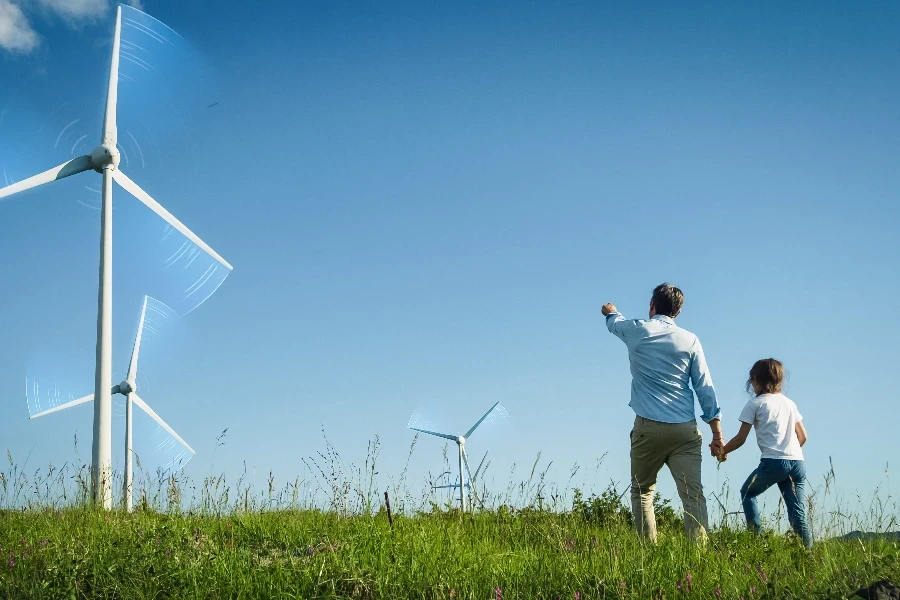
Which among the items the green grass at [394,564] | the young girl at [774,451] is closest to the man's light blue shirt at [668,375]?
the young girl at [774,451]

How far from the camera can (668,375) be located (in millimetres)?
7180

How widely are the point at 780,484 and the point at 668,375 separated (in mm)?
1857

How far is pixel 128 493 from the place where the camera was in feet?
30.7

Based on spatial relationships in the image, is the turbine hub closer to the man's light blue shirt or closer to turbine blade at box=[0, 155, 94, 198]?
turbine blade at box=[0, 155, 94, 198]

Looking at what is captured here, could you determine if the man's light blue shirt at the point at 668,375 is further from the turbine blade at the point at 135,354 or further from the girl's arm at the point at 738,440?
the turbine blade at the point at 135,354

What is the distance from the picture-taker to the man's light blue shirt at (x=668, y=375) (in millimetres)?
7156

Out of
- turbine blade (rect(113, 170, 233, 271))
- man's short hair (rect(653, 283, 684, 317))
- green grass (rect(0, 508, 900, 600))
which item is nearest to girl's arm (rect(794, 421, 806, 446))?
green grass (rect(0, 508, 900, 600))

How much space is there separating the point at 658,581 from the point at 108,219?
10.1m

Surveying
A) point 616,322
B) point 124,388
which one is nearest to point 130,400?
point 124,388

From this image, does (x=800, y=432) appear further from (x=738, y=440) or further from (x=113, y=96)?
(x=113, y=96)

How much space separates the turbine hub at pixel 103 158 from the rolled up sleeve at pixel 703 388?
34.1 feet

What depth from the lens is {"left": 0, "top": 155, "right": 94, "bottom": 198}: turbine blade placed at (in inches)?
513

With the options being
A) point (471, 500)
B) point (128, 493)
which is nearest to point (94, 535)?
point (128, 493)

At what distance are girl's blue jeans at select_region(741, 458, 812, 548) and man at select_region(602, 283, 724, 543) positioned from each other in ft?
3.05
